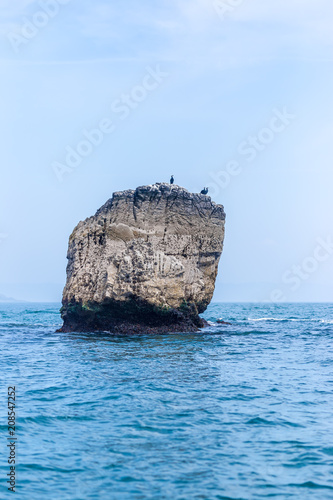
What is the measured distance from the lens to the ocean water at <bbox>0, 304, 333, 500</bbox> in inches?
313

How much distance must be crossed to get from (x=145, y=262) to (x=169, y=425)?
1578cm

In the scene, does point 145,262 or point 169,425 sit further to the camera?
point 145,262

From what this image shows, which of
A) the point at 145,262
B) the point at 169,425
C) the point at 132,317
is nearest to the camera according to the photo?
the point at 169,425

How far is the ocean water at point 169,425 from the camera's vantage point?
26.1ft

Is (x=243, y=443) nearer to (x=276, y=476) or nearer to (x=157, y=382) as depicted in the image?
(x=276, y=476)

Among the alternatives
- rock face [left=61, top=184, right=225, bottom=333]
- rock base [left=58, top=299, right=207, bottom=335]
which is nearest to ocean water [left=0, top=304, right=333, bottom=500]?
rock base [left=58, top=299, right=207, bottom=335]

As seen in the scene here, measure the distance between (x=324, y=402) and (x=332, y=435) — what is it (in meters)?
2.51

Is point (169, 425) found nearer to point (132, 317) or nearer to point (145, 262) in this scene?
A: point (145, 262)

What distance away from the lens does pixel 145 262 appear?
26078 mm

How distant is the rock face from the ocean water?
6.22m

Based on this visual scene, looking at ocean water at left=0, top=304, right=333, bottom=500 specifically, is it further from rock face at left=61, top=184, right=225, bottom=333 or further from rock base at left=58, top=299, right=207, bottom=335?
rock face at left=61, top=184, right=225, bottom=333

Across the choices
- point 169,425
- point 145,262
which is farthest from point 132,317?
point 169,425

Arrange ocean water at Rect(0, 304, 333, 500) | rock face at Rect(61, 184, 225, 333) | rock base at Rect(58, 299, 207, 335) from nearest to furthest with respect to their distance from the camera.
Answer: ocean water at Rect(0, 304, 333, 500) → rock face at Rect(61, 184, 225, 333) → rock base at Rect(58, 299, 207, 335)

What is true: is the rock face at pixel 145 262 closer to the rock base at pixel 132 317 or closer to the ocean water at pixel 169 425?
the rock base at pixel 132 317
